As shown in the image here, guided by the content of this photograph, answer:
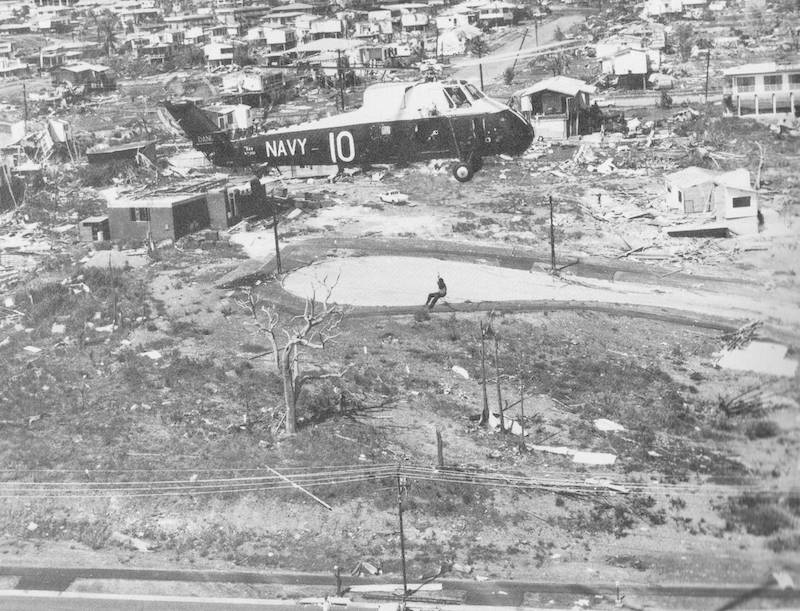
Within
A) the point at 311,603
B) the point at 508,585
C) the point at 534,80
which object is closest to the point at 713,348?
the point at 508,585

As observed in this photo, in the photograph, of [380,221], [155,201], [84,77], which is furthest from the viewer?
[84,77]

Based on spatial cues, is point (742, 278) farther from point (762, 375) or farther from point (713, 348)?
point (762, 375)

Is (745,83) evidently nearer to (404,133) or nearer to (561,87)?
(561,87)

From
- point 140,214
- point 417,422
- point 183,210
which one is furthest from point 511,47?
point 417,422

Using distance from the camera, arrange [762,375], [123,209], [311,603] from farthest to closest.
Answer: [123,209]
[311,603]
[762,375]

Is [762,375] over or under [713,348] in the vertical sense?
over

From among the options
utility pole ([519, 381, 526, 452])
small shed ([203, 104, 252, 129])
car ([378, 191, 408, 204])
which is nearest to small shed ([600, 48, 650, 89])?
small shed ([203, 104, 252, 129])
